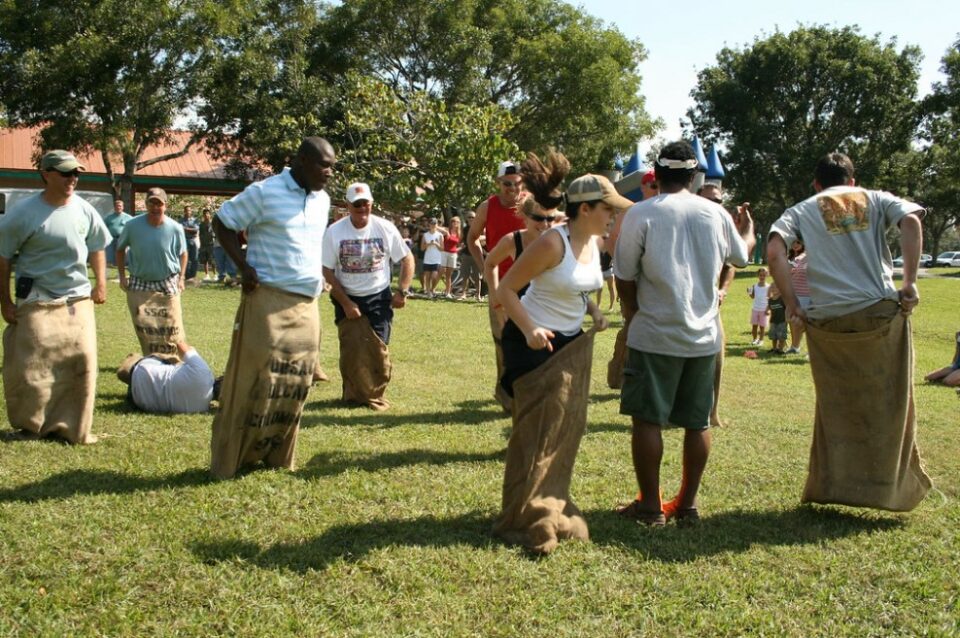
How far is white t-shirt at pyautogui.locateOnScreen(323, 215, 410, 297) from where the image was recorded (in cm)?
770

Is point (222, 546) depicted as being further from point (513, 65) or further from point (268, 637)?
point (513, 65)

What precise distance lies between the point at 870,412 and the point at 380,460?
312 cm

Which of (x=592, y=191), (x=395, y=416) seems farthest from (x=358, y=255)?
(x=592, y=191)

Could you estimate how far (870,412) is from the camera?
4.76 meters

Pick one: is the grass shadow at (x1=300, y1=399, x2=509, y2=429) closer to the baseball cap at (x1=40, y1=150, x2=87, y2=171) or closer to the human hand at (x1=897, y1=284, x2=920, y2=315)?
the baseball cap at (x1=40, y1=150, x2=87, y2=171)

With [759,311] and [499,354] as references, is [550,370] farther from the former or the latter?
[759,311]

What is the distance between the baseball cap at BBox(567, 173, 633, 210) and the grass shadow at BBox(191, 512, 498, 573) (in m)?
1.81

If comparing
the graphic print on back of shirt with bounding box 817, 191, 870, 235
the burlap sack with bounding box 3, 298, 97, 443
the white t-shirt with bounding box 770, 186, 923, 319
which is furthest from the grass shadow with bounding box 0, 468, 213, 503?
the graphic print on back of shirt with bounding box 817, 191, 870, 235

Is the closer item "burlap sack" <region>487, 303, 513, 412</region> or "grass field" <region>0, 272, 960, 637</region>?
"grass field" <region>0, 272, 960, 637</region>

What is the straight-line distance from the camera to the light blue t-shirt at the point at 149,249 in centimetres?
834

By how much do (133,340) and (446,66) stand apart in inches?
1011

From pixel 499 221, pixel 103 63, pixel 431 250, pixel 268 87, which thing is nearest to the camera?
pixel 499 221

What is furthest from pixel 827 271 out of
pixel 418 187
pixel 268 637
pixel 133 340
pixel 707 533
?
pixel 418 187

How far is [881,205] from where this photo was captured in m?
4.77
